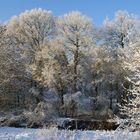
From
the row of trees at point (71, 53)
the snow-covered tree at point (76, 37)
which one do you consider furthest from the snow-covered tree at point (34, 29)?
the snow-covered tree at point (76, 37)

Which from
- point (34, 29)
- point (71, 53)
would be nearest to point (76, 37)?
point (71, 53)

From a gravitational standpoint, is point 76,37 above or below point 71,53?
above

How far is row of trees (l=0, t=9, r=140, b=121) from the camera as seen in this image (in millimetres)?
43469

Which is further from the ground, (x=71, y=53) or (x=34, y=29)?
(x=34, y=29)

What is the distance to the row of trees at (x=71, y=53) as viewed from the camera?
143 feet

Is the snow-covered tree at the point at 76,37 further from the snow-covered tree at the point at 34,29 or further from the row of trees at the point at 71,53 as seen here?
the snow-covered tree at the point at 34,29

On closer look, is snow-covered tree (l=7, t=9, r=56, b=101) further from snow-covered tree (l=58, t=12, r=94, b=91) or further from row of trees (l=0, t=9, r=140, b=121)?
snow-covered tree (l=58, t=12, r=94, b=91)

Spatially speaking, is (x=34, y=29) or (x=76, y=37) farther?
(x=34, y=29)

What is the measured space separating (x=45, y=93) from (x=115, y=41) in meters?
9.23

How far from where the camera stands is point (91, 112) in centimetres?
4347

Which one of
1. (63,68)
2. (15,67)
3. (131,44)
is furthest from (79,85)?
(131,44)

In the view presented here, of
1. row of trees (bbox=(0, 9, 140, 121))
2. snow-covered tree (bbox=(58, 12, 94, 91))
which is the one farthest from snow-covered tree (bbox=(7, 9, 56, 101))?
snow-covered tree (bbox=(58, 12, 94, 91))

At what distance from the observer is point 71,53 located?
45.5 metres

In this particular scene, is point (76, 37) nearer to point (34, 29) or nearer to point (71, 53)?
point (71, 53)
